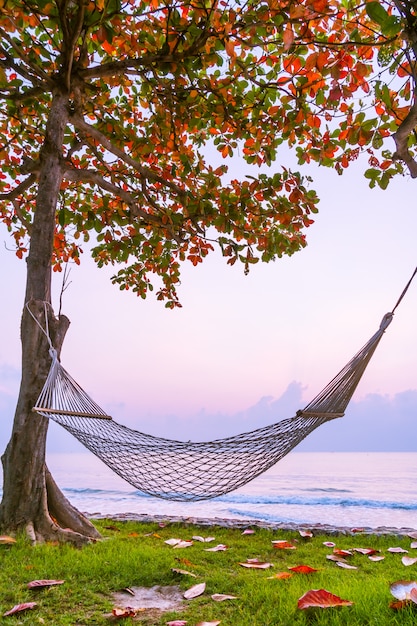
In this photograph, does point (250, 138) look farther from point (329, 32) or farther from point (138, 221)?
point (138, 221)

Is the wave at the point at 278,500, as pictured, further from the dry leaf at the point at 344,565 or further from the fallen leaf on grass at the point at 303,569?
the fallen leaf on grass at the point at 303,569

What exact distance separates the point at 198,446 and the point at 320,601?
0.83m

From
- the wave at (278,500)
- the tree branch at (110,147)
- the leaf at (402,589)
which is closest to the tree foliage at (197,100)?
the tree branch at (110,147)

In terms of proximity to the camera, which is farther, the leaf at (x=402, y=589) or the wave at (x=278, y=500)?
the wave at (x=278, y=500)

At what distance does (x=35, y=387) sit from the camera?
9.43 feet

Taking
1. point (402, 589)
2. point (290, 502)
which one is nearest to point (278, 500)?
point (290, 502)

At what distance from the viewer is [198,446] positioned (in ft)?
7.64

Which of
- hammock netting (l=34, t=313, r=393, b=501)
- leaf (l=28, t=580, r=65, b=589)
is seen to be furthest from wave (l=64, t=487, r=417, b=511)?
leaf (l=28, t=580, r=65, b=589)

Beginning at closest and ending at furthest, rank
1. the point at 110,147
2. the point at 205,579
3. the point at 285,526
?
the point at 205,579 < the point at 110,147 < the point at 285,526

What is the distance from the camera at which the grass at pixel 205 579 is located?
1.74 m

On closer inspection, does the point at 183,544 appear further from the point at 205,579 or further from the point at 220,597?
the point at 220,597

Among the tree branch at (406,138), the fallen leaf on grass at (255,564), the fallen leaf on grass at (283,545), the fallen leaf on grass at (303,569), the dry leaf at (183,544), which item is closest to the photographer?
the tree branch at (406,138)

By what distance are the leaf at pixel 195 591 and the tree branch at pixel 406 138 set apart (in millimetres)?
1770

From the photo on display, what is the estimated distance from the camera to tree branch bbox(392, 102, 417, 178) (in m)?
1.71
